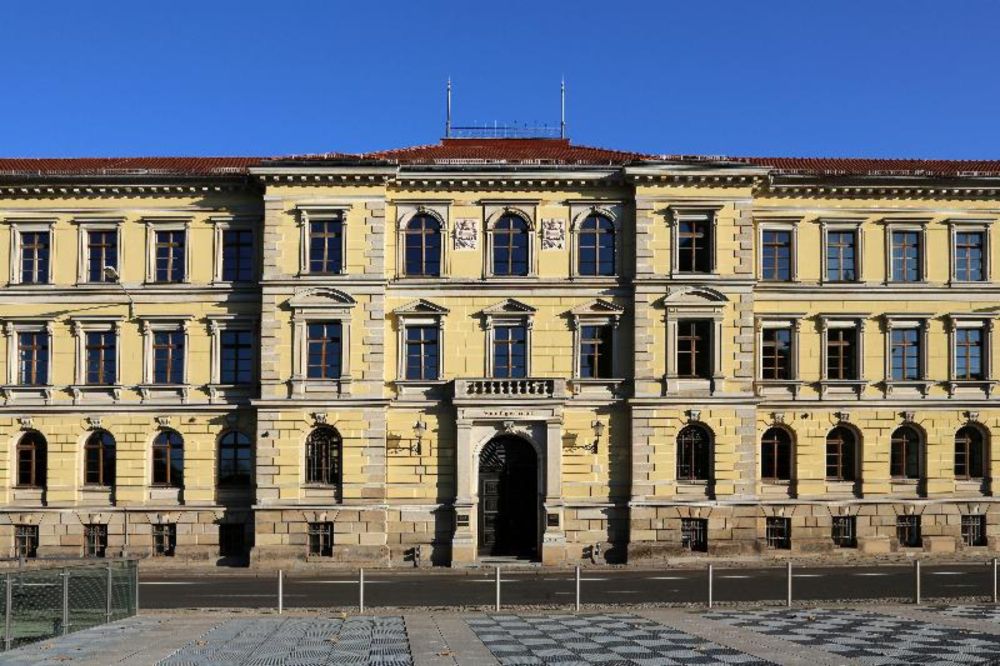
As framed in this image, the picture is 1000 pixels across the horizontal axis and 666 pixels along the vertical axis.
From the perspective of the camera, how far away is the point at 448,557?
39.1 metres

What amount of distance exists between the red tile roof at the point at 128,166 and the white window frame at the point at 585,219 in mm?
12595

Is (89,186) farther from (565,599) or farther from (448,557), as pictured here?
(565,599)

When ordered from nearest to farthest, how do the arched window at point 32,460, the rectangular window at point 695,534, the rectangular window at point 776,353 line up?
1. the rectangular window at point 695,534
2. the arched window at point 32,460
3. the rectangular window at point 776,353

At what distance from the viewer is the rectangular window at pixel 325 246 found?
39938mm

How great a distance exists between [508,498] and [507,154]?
1394 cm

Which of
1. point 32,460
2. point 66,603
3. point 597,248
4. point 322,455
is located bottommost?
point 66,603

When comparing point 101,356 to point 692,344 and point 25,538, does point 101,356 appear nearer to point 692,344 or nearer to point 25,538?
point 25,538

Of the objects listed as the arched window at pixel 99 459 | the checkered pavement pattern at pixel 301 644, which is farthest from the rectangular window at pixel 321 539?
the checkered pavement pattern at pixel 301 644

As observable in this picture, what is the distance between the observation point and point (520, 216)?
40.5 metres

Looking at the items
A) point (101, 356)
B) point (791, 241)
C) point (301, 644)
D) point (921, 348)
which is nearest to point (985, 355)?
point (921, 348)

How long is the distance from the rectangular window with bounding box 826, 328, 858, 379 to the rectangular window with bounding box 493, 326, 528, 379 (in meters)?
11.6

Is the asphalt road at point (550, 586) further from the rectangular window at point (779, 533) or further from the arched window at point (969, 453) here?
the arched window at point (969, 453)

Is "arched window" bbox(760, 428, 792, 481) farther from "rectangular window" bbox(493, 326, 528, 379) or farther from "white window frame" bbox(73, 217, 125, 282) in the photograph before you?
"white window frame" bbox(73, 217, 125, 282)

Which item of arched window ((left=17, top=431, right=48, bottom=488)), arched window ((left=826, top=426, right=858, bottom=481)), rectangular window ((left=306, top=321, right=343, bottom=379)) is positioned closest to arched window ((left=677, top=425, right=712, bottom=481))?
arched window ((left=826, top=426, right=858, bottom=481))
